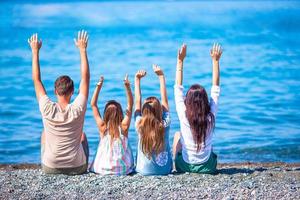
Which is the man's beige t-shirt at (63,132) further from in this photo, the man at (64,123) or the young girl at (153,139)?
the young girl at (153,139)

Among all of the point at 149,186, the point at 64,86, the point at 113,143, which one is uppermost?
the point at 64,86

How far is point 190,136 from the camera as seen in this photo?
27.0 ft

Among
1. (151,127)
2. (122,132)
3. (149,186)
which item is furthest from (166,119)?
(149,186)

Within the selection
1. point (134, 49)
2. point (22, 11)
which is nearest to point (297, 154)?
point (134, 49)

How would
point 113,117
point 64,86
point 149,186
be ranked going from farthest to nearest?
point 113,117 → point 64,86 → point 149,186

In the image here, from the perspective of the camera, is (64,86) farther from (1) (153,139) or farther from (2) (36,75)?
(1) (153,139)

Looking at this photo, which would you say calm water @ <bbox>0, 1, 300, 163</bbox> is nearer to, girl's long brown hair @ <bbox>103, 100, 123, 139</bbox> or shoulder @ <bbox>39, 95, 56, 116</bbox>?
girl's long brown hair @ <bbox>103, 100, 123, 139</bbox>

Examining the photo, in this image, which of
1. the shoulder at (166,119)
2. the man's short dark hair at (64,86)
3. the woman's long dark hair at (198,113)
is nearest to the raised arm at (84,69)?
the man's short dark hair at (64,86)

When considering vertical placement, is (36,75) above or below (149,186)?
above

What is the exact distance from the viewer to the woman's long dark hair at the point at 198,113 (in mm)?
8070

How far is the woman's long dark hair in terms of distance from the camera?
26.5ft

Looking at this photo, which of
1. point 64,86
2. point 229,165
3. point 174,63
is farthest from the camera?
point 174,63

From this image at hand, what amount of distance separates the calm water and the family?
3853 millimetres

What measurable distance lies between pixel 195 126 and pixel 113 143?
0.91 meters
